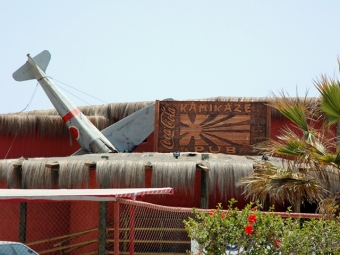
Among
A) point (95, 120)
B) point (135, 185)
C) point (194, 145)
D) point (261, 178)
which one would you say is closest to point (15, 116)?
point (95, 120)

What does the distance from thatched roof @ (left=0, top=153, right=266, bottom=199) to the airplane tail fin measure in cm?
845

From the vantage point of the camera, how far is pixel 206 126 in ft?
68.9

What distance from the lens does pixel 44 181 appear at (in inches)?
710

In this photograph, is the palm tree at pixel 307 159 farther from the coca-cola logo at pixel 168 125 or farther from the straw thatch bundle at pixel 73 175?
the coca-cola logo at pixel 168 125

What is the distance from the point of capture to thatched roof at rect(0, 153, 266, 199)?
17.4m

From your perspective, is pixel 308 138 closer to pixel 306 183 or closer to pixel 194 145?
pixel 306 183

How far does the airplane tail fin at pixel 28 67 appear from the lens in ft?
85.8

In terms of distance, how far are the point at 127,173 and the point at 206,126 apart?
4312 millimetres

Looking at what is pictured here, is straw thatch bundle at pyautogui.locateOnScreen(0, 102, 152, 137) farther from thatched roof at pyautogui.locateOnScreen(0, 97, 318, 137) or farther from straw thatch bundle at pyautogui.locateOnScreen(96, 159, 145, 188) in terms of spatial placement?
straw thatch bundle at pyautogui.locateOnScreen(96, 159, 145, 188)

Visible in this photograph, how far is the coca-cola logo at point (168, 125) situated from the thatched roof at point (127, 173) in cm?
282

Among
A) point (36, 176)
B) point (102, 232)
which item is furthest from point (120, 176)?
point (102, 232)

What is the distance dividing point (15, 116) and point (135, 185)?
1063 cm

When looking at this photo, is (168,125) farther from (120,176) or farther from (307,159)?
(307,159)

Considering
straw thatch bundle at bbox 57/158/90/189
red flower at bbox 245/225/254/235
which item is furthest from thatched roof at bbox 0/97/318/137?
red flower at bbox 245/225/254/235
